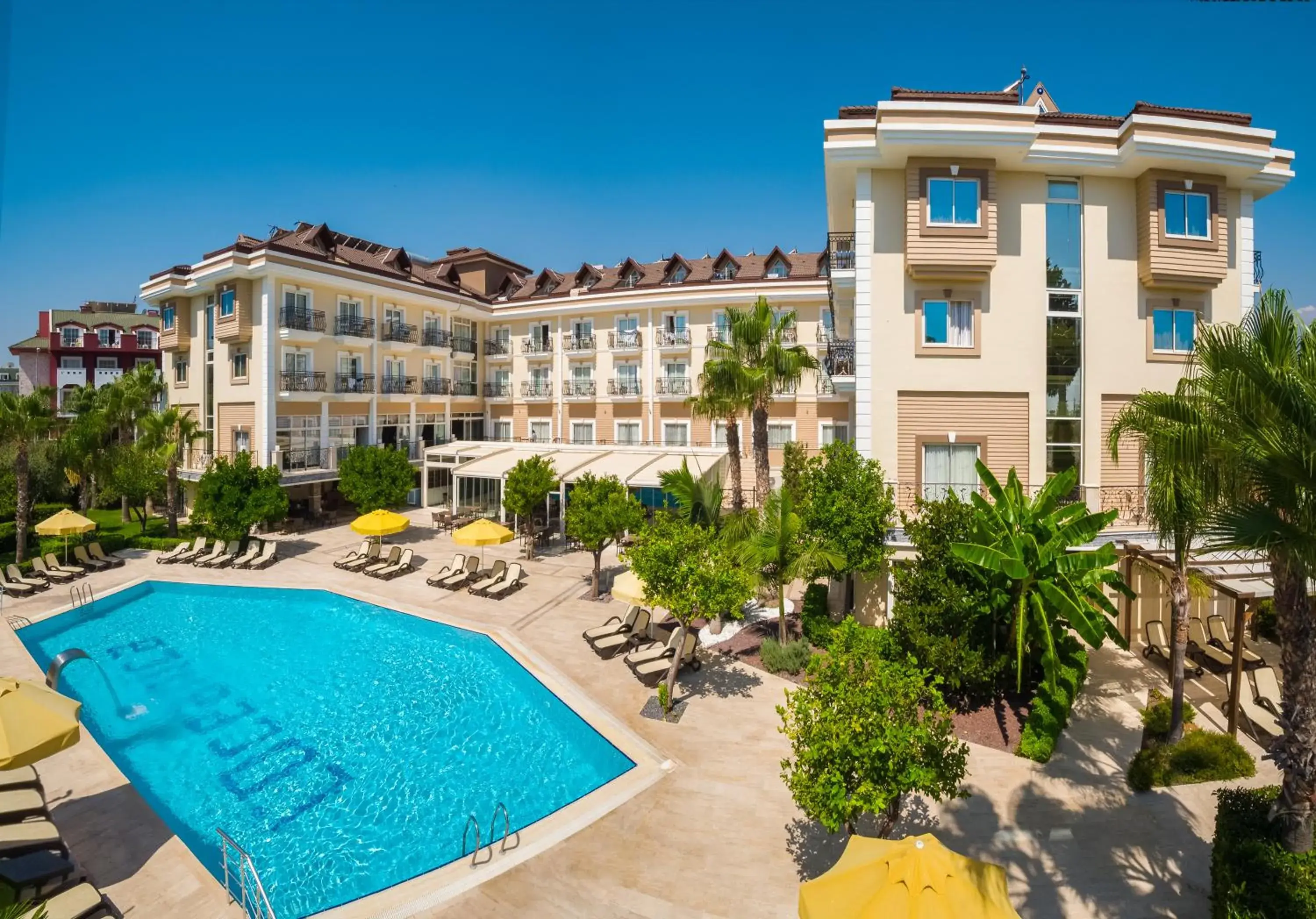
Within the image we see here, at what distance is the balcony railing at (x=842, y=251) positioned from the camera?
20062 mm

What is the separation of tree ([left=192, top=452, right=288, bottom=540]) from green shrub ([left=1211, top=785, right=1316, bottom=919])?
3041cm

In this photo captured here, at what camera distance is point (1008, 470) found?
17922mm

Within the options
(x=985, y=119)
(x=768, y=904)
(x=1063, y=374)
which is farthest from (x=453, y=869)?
(x=985, y=119)

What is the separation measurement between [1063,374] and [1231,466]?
1150cm

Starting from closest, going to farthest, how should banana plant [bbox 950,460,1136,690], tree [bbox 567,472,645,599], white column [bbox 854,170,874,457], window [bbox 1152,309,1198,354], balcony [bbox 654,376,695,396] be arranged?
banana plant [bbox 950,460,1136,690]
white column [bbox 854,170,874,457]
window [bbox 1152,309,1198,354]
tree [bbox 567,472,645,599]
balcony [bbox 654,376,695,396]

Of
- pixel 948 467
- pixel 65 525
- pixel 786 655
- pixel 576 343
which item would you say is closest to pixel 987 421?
pixel 948 467

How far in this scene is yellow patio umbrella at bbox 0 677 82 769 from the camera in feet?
29.0

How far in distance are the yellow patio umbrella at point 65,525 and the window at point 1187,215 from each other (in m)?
37.3

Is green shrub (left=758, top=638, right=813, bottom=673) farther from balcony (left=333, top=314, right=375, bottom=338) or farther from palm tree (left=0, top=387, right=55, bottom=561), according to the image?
balcony (left=333, top=314, right=375, bottom=338)

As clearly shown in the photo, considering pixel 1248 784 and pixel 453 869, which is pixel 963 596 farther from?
pixel 453 869

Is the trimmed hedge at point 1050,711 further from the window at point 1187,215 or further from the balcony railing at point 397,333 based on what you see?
the balcony railing at point 397,333

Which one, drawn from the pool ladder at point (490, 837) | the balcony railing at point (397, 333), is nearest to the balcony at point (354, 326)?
the balcony railing at point (397, 333)

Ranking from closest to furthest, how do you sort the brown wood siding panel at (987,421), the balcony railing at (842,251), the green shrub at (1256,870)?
the green shrub at (1256,870), the brown wood siding panel at (987,421), the balcony railing at (842,251)

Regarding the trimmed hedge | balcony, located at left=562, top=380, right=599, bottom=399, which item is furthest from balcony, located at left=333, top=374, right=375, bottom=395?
the trimmed hedge
